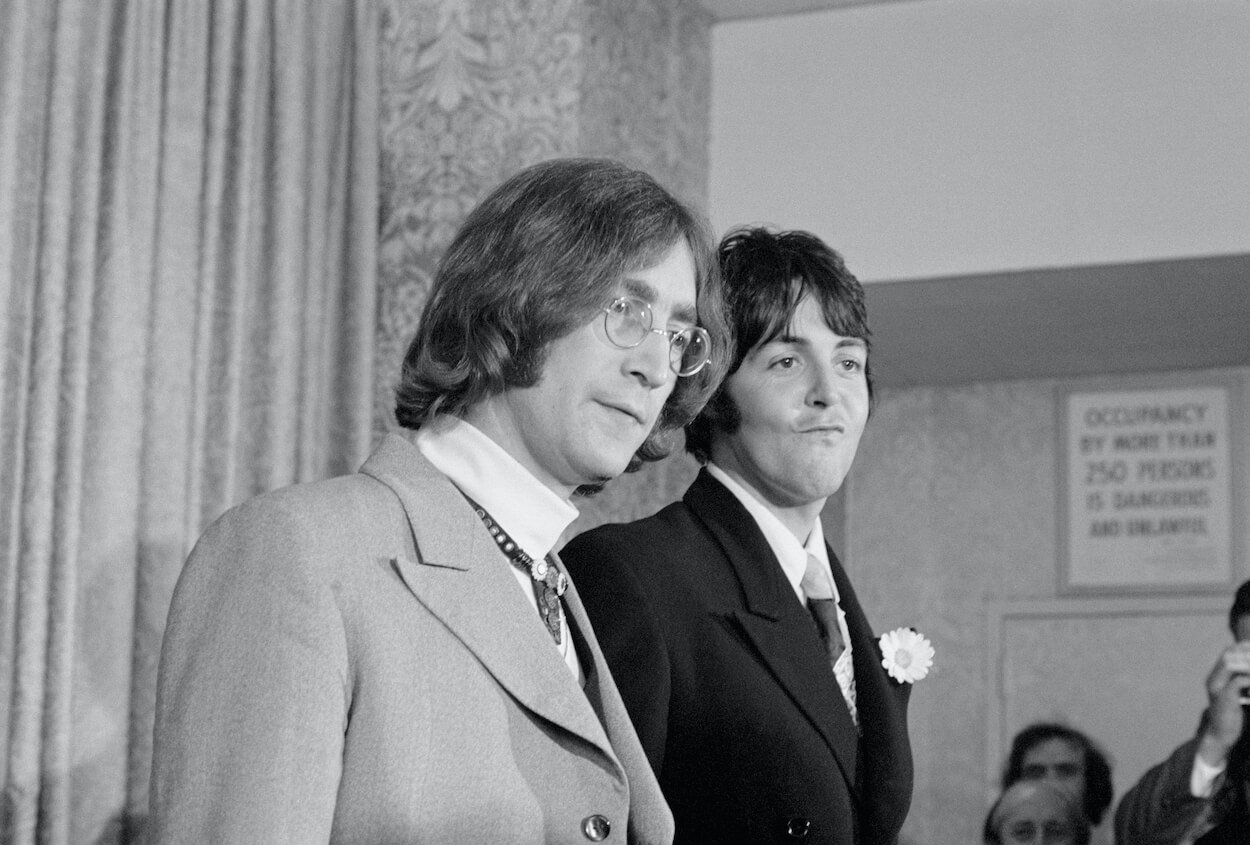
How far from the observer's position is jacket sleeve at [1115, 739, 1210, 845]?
363cm

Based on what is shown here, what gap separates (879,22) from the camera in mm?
3492

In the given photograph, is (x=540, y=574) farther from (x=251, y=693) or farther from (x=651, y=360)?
(x=251, y=693)

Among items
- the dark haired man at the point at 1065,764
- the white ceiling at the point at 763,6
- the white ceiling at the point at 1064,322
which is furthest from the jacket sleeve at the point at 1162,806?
the white ceiling at the point at 763,6

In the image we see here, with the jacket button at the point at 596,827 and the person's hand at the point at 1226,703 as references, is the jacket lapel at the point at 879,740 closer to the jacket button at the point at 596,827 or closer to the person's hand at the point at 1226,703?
the jacket button at the point at 596,827

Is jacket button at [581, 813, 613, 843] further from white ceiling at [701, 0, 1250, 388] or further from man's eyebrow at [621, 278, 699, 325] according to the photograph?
white ceiling at [701, 0, 1250, 388]

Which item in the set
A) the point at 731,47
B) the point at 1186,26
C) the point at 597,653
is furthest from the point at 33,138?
the point at 1186,26

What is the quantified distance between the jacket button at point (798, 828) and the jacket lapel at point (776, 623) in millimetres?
89

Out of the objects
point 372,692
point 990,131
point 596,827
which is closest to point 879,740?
point 596,827

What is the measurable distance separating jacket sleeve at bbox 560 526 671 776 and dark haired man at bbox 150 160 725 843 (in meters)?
0.21

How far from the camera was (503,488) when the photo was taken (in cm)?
141

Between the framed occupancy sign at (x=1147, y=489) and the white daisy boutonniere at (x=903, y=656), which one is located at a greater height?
the framed occupancy sign at (x=1147, y=489)

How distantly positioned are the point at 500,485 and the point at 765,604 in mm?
548

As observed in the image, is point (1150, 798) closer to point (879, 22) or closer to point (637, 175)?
point (879, 22)

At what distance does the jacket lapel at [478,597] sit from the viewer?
1282 mm
